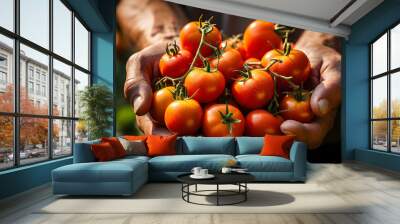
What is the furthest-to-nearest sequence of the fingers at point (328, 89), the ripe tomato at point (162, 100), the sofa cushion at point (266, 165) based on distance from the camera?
the fingers at point (328, 89) < the ripe tomato at point (162, 100) < the sofa cushion at point (266, 165)

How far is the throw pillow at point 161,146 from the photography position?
5398 millimetres

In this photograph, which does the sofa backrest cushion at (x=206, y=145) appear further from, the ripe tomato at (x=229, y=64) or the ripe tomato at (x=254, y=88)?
the ripe tomato at (x=229, y=64)

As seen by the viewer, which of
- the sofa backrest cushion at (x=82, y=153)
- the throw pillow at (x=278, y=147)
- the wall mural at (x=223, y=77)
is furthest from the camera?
the wall mural at (x=223, y=77)

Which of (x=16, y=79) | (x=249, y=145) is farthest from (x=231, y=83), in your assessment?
(x=16, y=79)

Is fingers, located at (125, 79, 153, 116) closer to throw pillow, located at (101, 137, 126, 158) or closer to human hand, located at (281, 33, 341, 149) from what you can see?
throw pillow, located at (101, 137, 126, 158)

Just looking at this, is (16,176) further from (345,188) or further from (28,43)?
(345,188)

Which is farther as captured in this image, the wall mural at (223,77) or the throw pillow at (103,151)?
the wall mural at (223,77)

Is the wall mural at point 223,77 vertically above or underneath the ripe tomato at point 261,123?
above

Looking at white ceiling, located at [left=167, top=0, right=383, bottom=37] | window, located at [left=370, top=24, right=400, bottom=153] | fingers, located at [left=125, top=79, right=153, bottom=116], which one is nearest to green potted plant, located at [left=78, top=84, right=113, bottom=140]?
fingers, located at [left=125, top=79, right=153, bottom=116]

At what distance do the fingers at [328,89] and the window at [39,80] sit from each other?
3.95 m

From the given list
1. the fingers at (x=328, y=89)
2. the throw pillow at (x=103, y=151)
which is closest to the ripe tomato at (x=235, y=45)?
the fingers at (x=328, y=89)

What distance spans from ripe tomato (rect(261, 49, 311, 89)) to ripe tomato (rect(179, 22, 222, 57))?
874 millimetres

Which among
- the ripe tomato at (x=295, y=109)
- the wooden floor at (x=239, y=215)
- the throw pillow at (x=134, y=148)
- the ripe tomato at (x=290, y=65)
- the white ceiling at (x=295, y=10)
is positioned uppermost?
the white ceiling at (x=295, y=10)

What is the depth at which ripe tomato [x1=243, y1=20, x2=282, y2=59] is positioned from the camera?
21.5 feet
